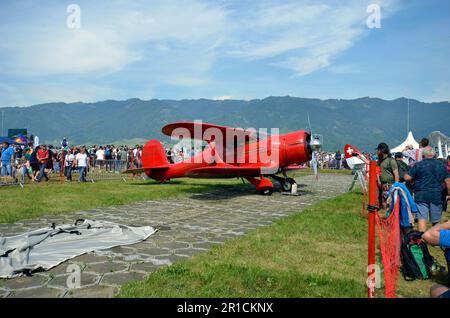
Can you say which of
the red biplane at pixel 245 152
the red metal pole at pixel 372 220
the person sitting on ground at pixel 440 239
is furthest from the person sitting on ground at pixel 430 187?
the red biplane at pixel 245 152

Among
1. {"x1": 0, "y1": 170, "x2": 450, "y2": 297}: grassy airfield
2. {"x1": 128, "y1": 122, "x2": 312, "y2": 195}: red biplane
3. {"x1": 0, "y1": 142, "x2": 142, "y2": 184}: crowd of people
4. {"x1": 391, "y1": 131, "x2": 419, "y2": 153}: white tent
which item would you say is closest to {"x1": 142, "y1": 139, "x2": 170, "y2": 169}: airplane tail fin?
{"x1": 128, "y1": 122, "x2": 312, "y2": 195}: red biplane

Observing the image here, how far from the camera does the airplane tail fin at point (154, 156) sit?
16.5 metres

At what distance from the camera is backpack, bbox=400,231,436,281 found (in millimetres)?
4285

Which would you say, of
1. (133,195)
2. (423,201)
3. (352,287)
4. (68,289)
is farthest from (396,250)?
(133,195)

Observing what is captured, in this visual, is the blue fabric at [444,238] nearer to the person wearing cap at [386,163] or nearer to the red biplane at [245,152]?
the person wearing cap at [386,163]

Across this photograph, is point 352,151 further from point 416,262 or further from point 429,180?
point 416,262

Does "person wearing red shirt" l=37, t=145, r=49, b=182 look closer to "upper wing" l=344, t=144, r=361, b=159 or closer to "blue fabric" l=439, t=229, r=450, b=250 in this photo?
"upper wing" l=344, t=144, r=361, b=159

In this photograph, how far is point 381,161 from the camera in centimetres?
820

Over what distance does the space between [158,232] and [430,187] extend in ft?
16.8

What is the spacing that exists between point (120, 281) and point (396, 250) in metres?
3.65

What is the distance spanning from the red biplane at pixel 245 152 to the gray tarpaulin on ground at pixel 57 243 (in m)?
6.01

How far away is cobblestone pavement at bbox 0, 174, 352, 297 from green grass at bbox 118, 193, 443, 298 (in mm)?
370

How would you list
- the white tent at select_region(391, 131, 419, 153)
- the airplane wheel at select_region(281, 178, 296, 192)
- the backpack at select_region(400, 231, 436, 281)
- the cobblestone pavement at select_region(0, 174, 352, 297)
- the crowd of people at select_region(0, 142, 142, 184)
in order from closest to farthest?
the cobblestone pavement at select_region(0, 174, 352, 297) → the backpack at select_region(400, 231, 436, 281) → the airplane wheel at select_region(281, 178, 296, 192) → the crowd of people at select_region(0, 142, 142, 184) → the white tent at select_region(391, 131, 419, 153)
